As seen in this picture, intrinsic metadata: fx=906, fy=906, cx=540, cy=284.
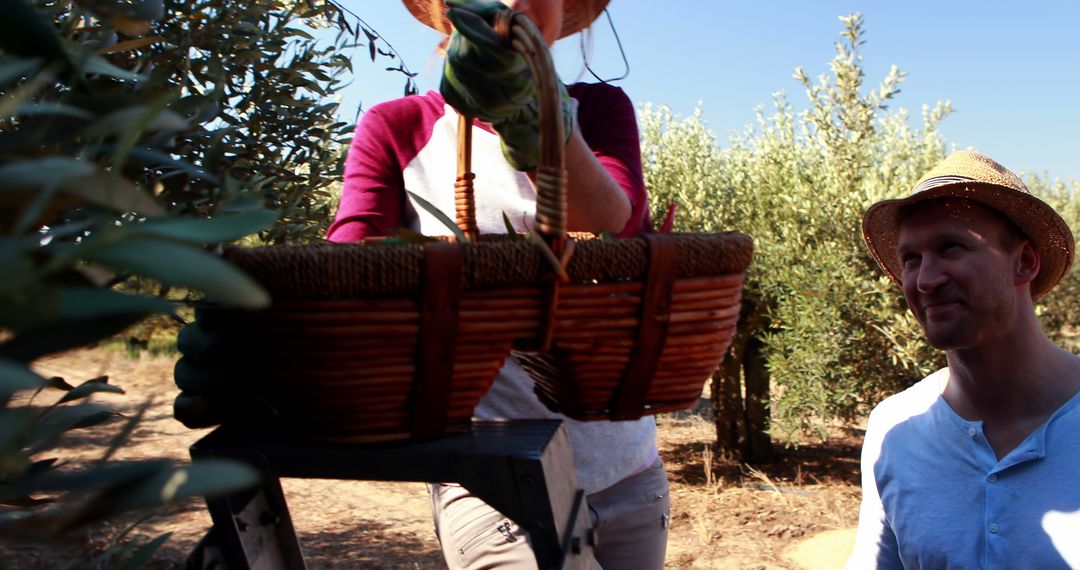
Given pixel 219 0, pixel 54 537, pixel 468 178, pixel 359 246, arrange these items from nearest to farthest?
pixel 54 537 < pixel 359 246 < pixel 468 178 < pixel 219 0

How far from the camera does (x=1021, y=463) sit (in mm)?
2016

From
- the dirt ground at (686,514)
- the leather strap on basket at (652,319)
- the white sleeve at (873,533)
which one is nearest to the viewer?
the leather strap on basket at (652,319)

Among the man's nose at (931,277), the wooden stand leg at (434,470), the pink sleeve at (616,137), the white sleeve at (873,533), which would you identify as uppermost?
the pink sleeve at (616,137)

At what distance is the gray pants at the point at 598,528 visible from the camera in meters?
1.39

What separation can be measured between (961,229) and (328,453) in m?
1.77

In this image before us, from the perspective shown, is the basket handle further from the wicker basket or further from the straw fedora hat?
the straw fedora hat

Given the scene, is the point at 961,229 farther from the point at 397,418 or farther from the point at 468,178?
the point at 397,418

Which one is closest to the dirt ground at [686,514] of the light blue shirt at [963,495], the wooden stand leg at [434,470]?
the light blue shirt at [963,495]

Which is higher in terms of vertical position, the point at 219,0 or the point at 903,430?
the point at 219,0

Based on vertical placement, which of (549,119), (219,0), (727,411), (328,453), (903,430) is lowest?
(727,411)

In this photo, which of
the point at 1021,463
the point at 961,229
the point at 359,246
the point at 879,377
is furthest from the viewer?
A: the point at 879,377

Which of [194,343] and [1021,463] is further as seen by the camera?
[1021,463]

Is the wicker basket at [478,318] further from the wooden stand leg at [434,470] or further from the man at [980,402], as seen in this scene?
the man at [980,402]

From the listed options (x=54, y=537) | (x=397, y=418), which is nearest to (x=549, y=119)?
(x=397, y=418)
